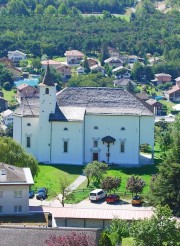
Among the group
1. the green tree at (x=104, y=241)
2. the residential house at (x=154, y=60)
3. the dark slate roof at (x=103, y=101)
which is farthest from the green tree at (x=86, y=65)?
the green tree at (x=104, y=241)

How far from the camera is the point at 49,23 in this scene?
17438cm

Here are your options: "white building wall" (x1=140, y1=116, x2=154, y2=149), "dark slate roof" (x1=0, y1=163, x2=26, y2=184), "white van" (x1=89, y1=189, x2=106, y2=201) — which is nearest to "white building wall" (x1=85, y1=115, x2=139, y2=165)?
"white building wall" (x1=140, y1=116, x2=154, y2=149)

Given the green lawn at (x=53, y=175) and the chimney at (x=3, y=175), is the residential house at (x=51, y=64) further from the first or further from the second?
the chimney at (x=3, y=175)

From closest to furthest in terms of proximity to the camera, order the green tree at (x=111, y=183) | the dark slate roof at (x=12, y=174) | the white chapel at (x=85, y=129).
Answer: the dark slate roof at (x=12, y=174) → the green tree at (x=111, y=183) → the white chapel at (x=85, y=129)

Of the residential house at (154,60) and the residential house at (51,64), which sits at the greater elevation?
the residential house at (51,64)

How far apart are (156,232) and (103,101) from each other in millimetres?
30381

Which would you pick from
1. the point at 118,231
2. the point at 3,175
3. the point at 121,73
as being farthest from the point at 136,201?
the point at 121,73

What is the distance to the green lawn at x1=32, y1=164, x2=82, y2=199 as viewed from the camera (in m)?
56.9

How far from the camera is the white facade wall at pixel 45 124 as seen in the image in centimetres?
6606

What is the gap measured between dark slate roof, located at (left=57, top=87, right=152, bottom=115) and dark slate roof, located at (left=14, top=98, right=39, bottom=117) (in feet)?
5.09

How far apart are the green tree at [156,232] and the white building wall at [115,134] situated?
28.4 meters

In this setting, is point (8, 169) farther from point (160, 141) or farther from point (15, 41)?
point (15, 41)

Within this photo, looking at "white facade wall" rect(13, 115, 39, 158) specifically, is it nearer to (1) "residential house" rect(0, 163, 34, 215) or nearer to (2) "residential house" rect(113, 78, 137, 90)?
(1) "residential house" rect(0, 163, 34, 215)

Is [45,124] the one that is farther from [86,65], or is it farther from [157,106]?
[86,65]
